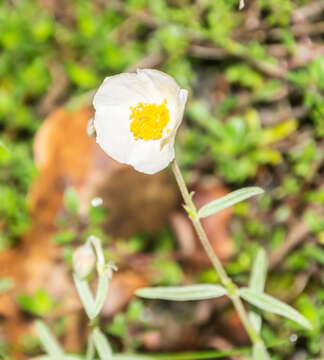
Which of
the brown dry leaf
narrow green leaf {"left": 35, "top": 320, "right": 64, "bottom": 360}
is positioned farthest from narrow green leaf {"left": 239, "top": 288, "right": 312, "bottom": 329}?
the brown dry leaf

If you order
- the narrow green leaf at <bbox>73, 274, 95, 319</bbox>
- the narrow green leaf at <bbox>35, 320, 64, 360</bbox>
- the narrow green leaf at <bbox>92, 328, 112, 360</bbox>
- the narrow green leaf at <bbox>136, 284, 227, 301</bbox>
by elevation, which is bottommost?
the narrow green leaf at <bbox>35, 320, 64, 360</bbox>

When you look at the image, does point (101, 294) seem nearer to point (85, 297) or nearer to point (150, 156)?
point (85, 297)

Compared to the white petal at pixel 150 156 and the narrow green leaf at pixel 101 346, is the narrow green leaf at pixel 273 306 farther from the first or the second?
the white petal at pixel 150 156

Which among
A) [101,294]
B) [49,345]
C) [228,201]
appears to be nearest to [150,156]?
[228,201]

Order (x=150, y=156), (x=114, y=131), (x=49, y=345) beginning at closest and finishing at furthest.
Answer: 1. (x=150, y=156)
2. (x=114, y=131)
3. (x=49, y=345)

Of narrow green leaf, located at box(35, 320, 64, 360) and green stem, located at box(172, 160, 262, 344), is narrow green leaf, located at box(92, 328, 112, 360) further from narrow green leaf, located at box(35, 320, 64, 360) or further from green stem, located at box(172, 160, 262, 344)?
green stem, located at box(172, 160, 262, 344)

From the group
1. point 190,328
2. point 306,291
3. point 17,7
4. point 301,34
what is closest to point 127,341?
point 190,328
